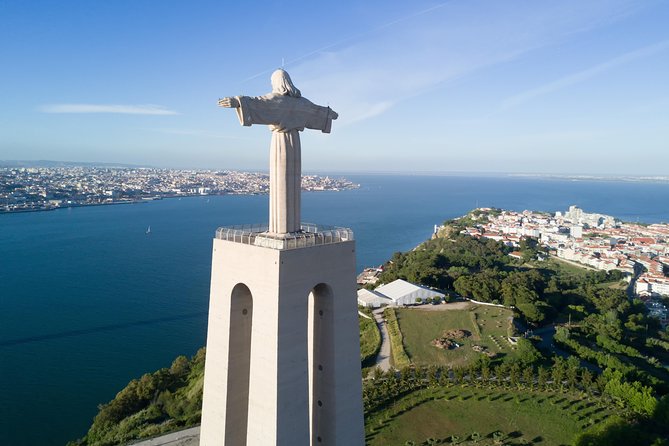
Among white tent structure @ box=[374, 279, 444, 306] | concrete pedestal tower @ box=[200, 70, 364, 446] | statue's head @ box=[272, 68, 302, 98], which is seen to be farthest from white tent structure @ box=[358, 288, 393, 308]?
statue's head @ box=[272, 68, 302, 98]

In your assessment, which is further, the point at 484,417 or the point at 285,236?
the point at 484,417

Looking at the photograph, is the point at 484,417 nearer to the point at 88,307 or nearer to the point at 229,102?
the point at 229,102

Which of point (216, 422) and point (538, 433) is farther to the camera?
point (538, 433)

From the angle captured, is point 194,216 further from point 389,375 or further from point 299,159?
point 299,159

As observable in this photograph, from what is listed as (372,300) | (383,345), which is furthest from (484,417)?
(372,300)

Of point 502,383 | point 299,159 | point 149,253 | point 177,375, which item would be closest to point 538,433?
point 502,383

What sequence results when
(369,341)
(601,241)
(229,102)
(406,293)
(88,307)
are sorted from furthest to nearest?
(601,241)
(88,307)
(406,293)
(369,341)
(229,102)

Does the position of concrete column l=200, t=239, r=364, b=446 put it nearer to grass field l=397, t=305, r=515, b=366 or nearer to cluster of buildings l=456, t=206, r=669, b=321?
grass field l=397, t=305, r=515, b=366
